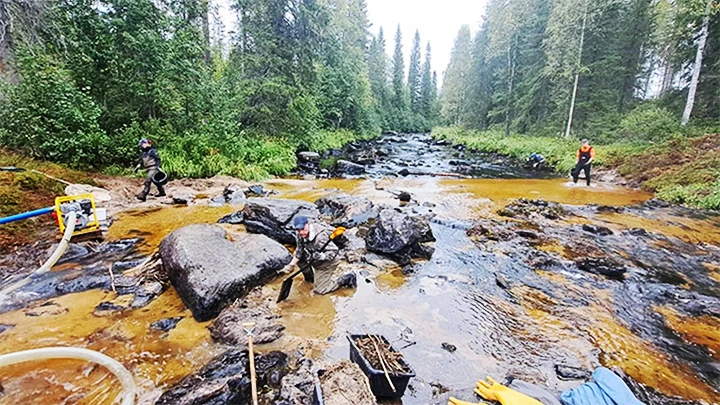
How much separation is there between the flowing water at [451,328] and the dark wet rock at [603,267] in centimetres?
22

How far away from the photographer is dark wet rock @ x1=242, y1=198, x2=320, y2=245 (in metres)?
8.28

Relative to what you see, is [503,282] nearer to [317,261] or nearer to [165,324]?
[317,261]

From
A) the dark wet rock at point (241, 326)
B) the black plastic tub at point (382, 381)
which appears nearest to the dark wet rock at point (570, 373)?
the black plastic tub at point (382, 381)

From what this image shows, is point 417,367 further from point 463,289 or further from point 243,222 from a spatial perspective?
point 243,222

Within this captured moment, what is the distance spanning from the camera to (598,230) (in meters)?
9.14

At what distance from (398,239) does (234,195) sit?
6.90 metres

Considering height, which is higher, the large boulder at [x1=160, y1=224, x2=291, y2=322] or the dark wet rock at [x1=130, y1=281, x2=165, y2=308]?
the large boulder at [x1=160, y1=224, x2=291, y2=322]

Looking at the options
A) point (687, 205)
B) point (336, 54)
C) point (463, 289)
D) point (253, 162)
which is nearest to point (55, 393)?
point (463, 289)

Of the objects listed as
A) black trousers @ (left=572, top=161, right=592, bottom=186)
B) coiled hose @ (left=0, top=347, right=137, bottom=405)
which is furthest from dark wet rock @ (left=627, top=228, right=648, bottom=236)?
coiled hose @ (left=0, top=347, right=137, bottom=405)

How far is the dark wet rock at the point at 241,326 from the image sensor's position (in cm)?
443

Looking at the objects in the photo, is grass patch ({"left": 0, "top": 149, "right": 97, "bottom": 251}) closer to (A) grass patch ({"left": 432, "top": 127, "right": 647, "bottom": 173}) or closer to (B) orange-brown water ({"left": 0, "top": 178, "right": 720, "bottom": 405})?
(B) orange-brown water ({"left": 0, "top": 178, "right": 720, "bottom": 405})

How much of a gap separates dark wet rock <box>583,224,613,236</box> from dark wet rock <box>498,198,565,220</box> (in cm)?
117

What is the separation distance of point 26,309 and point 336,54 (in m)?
27.7

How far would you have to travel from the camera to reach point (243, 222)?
9.03 metres
